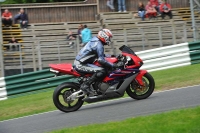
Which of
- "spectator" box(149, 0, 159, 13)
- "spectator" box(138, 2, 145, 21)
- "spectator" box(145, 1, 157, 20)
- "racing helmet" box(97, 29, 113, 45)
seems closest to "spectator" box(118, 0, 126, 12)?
"spectator" box(138, 2, 145, 21)

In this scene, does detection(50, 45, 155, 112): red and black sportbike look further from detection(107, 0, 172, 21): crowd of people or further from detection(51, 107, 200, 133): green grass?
detection(107, 0, 172, 21): crowd of people

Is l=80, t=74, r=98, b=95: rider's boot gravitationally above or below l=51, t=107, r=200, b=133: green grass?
above

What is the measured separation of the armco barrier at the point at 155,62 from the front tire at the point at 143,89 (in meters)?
5.96

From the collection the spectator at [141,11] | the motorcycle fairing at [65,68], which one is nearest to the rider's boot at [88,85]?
the motorcycle fairing at [65,68]

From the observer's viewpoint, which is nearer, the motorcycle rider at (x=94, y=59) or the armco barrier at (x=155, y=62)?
the motorcycle rider at (x=94, y=59)

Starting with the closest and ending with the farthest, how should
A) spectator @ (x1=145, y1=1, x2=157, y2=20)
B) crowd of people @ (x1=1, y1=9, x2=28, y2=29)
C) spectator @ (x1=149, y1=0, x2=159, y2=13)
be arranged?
crowd of people @ (x1=1, y1=9, x2=28, y2=29), spectator @ (x1=145, y1=1, x2=157, y2=20), spectator @ (x1=149, y1=0, x2=159, y2=13)

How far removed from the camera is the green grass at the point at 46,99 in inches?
501

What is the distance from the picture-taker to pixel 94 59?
446 inches

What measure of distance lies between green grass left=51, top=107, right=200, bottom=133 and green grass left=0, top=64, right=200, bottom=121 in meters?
4.41

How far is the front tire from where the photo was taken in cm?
1123

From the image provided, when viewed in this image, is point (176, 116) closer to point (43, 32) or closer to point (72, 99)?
point (72, 99)

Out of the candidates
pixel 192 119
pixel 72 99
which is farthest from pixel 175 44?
pixel 192 119

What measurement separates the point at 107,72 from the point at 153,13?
13.5 m

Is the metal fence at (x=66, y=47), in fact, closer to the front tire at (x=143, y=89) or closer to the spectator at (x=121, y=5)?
the spectator at (x=121, y=5)
